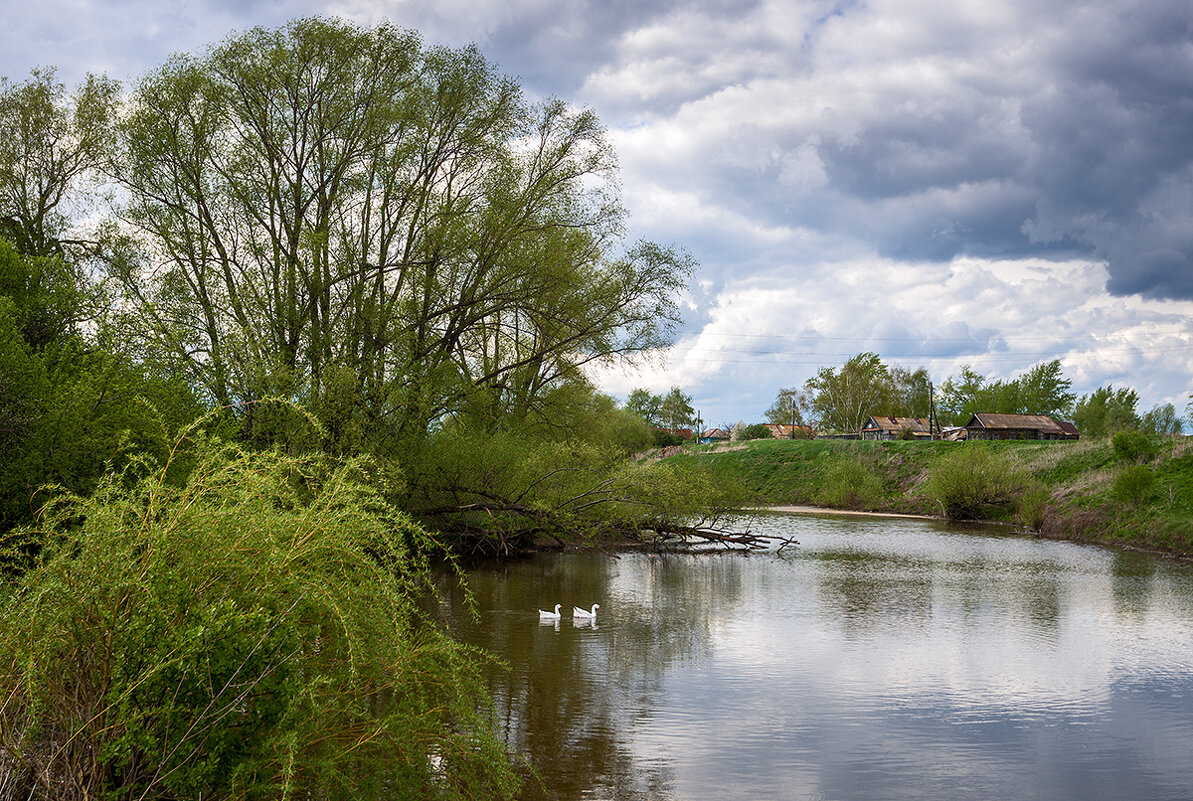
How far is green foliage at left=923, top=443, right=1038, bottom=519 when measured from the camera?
1609 inches

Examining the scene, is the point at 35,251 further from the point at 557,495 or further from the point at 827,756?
the point at 827,756

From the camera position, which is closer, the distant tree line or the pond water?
the pond water

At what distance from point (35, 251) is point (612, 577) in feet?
53.0

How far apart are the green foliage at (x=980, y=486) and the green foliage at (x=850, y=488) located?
588 cm

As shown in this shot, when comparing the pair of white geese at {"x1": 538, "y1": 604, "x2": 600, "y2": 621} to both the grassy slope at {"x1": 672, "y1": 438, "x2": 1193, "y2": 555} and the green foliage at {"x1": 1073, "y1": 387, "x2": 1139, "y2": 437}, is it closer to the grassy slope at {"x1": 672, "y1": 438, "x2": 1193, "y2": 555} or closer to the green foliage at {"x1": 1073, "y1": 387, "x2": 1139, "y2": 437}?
the grassy slope at {"x1": 672, "y1": 438, "x2": 1193, "y2": 555}

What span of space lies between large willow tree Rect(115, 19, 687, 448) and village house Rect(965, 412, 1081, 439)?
59730 millimetres

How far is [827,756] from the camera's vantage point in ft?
28.4

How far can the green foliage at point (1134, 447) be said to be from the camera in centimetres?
3691

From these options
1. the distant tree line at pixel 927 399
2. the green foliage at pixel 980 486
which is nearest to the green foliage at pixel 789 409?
the distant tree line at pixel 927 399

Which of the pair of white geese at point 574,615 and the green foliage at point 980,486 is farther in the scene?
the green foliage at point 980,486

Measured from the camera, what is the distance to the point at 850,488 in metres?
49.2

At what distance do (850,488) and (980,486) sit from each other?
8954 mm

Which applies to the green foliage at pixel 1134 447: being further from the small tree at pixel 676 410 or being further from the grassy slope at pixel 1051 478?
the small tree at pixel 676 410


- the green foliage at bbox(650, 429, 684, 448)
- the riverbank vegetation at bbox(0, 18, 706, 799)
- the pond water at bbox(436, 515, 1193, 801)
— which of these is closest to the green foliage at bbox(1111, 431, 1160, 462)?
the pond water at bbox(436, 515, 1193, 801)
